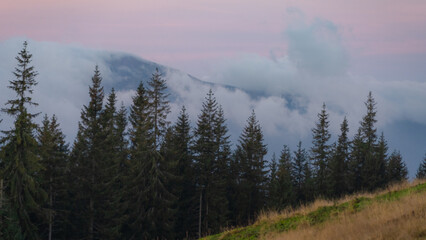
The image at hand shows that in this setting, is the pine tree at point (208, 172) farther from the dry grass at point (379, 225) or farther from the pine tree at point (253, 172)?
the dry grass at point (379, 225)

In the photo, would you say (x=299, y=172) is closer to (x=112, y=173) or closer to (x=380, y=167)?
(x=380, y=167)

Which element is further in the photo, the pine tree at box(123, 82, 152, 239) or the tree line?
the pine tree at box(123, 82, 152, 239)

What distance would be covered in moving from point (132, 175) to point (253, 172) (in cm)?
1654

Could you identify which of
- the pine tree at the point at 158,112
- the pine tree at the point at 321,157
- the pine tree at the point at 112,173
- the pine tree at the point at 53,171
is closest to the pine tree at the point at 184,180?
the pine tree at the point at 158,112

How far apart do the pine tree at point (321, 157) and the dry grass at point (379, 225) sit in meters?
41.9

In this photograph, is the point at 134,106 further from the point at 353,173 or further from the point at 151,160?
the point at 353,173

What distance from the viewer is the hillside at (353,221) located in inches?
288

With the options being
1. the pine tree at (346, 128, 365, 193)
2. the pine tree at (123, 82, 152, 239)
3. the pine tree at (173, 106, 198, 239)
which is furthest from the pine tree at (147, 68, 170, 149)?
the pine tree at (346, 128, 365, 193)

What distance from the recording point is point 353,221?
9.09 metres

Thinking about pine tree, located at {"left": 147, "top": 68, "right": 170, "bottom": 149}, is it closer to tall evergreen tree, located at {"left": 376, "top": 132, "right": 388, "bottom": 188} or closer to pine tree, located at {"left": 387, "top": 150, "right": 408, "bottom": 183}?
tall evergreen tree, located at {"left": 376, "top": 132, "right": 388, "bottom": 188}

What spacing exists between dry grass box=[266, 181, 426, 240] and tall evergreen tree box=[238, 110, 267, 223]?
35.0 meters

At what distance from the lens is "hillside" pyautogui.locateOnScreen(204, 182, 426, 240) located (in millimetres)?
7306

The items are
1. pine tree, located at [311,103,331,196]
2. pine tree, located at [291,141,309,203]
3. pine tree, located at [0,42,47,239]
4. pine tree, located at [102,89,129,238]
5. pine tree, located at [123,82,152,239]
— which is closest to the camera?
pine tree, located at [0,42,47,239]

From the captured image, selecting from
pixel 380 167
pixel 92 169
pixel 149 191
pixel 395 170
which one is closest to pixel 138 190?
pixel 149 191
